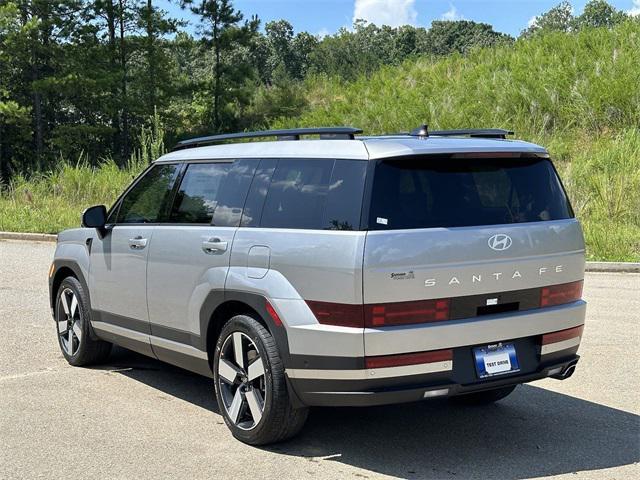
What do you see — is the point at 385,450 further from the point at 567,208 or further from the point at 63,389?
Answer: the point at 63,389

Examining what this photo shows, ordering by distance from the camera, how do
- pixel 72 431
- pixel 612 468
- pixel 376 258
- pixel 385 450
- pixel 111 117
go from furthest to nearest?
pixel 111 117
pixel 72 431
pixel 385 450
pixel 612 468
pixel 376 258

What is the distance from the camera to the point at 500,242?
4.80 metres

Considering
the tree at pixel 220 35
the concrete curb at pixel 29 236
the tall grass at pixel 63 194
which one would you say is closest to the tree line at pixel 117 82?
the tree at pixel 220 35

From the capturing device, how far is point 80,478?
15.0ft

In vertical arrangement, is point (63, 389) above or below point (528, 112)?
below

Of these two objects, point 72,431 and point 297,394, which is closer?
point 297,394

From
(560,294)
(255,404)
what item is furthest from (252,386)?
(560,294)

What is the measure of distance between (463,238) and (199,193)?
2143 mm

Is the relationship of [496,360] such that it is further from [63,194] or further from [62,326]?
[63,194]

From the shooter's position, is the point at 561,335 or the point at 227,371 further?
the point at 227,371

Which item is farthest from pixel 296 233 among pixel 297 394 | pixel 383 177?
pixel 297 394

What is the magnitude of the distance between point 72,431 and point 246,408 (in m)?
1.23

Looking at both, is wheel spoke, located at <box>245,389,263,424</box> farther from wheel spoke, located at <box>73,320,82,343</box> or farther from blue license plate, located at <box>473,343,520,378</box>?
wheel spoke, located at <box>73,320,82,343</box>

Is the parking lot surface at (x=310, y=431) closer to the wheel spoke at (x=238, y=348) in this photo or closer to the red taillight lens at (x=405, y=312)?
the wheel spoke at (x=238, y=348)
